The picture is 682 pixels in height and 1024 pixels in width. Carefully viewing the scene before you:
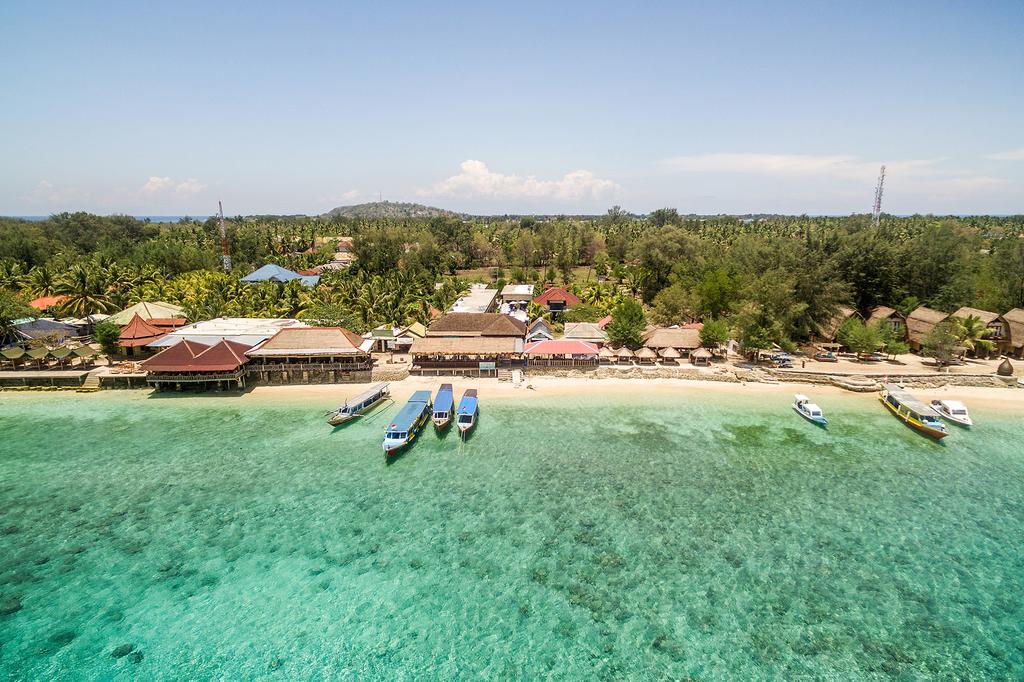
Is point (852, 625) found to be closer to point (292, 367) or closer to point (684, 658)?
point (684, 658)

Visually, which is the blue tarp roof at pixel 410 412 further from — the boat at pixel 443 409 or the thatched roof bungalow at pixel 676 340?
the thatched roof bungalow at pixel 676 340

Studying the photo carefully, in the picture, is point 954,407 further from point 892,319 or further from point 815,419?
point 892,319

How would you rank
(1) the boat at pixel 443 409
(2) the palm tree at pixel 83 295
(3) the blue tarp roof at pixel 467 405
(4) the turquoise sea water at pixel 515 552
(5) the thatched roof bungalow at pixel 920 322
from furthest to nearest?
(2) the palm tree at pixel 83 295 < (5) the thatched roof bungalow at pixel 920 322 < (3) the blue tarp roof at pixel 467 405 < (1) the boat at pixel 443 409 < (4) the turquoise sea water at pixel 515 552

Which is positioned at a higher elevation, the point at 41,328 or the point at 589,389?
the point at 41,328

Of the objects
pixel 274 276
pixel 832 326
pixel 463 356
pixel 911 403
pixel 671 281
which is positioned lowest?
pixel 911 403

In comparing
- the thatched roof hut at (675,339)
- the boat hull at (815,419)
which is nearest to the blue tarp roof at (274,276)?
the thatched roof hut at (675,339)

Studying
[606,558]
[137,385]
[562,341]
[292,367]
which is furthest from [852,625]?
[137,385]

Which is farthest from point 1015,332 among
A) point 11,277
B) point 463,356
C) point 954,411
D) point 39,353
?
point 11,277
